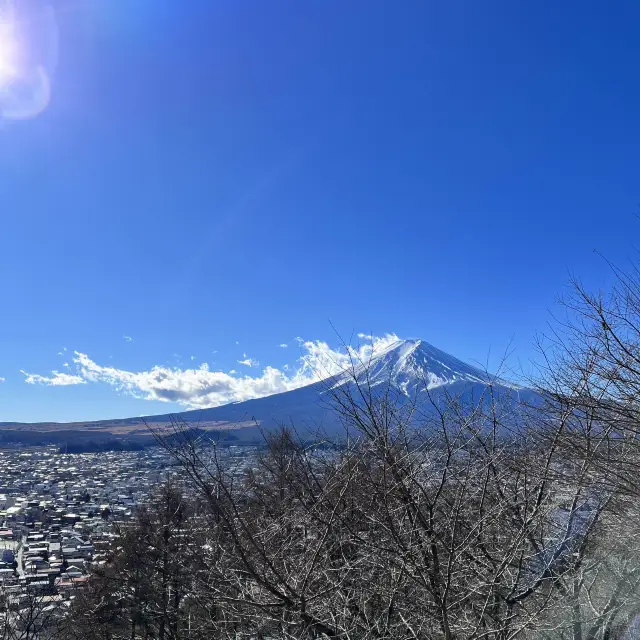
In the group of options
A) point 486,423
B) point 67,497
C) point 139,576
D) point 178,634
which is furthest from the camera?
point 67,497

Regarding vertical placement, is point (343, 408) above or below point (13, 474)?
above

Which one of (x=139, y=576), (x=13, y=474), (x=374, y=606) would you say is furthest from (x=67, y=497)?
(x=374, y=606)

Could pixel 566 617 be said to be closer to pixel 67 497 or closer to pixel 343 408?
pixel 343 408

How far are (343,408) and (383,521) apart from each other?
2.78ft

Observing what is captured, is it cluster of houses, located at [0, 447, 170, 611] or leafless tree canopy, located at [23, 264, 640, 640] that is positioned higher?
leafless tree canopy, located at [23, 264, 640, 640]

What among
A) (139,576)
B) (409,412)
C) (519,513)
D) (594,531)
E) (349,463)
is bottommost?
(139,576)

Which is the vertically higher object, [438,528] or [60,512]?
[438,528]

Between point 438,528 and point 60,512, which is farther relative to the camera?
point 60,512

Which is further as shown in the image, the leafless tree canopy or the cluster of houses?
the cluster of houses

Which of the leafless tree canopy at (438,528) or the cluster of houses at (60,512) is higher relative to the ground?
the leafless tree canopy at (438,528)

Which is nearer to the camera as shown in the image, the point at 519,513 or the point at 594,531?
the point at 519,513

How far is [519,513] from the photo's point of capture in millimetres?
4125

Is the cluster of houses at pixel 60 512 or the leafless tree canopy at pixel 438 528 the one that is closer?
the leafless tree canopy at pixel 438 528

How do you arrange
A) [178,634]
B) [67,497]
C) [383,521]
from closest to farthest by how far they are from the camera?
[383,521], [178,634], [67,497]
